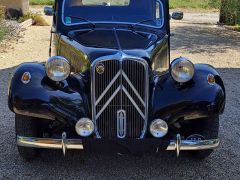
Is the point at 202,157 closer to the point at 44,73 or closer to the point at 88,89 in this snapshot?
the point at 88,89

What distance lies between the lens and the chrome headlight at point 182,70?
4414 millimetres

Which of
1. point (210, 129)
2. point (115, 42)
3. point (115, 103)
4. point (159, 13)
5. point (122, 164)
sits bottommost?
point (122, 164)

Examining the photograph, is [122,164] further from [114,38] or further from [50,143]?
[114,38]

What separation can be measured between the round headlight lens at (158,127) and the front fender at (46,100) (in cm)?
63

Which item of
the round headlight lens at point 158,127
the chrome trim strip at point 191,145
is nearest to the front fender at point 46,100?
the round headlight lens at point 158,127

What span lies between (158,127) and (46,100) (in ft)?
3.52

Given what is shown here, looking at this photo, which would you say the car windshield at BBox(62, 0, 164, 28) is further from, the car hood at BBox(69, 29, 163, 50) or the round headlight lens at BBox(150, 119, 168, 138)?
the round headlight lens at BBox(150, 119, 168, 138)

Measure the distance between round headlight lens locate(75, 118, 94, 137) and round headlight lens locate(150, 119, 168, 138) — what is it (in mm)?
568

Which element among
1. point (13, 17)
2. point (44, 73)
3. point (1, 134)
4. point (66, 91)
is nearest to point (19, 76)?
point (44, 73)

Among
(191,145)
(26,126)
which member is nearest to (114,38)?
(26,126)

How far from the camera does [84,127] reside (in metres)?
4.14

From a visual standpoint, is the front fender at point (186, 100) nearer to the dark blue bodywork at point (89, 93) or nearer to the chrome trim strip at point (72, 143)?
the dark blue bodywork at point (89, 93)

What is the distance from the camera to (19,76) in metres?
4.43

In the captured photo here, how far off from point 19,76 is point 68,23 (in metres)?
1.27
